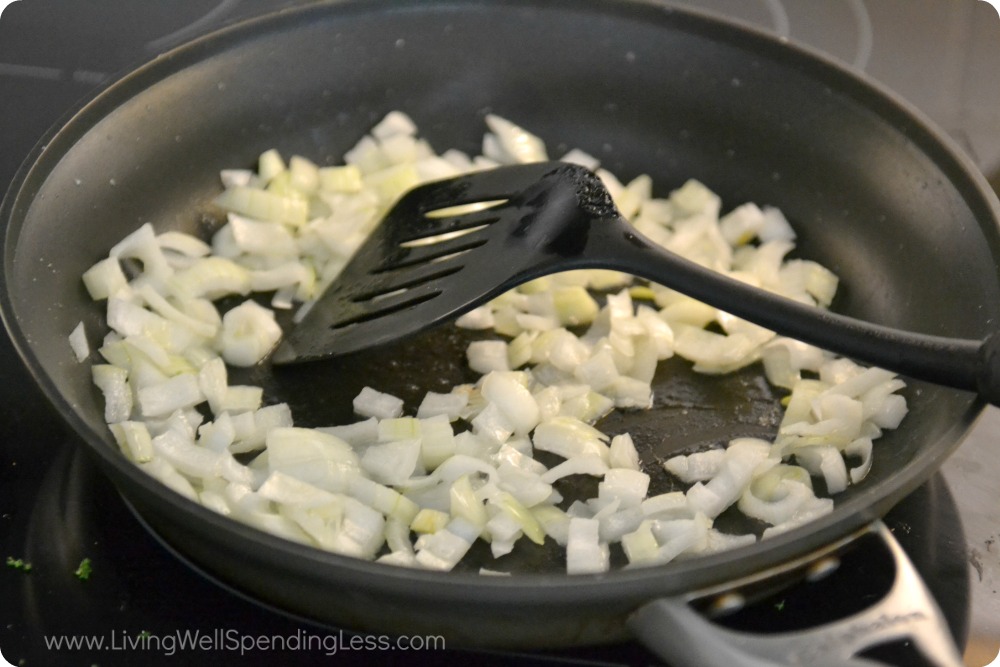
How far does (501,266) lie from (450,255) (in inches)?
3.6

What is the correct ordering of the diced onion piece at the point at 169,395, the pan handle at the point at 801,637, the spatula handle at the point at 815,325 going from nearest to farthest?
the pan handle at the point at 801,637 → the spatula handle at the point at 815,325 → the diced onion piece at the point at 169,395

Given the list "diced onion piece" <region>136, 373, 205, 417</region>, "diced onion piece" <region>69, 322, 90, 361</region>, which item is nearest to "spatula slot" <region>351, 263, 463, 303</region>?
"diced onion piece" <region>136, 373, 205, 417</region>

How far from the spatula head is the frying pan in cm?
Answer: 8

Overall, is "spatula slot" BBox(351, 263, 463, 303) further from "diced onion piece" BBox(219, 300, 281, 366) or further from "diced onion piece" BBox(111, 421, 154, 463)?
"diced onion piece" BBox(111, 421, 154, 463)

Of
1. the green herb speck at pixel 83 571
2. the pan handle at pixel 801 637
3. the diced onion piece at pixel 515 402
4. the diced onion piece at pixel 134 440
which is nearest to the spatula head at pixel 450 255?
the diced onion piece at pixel 515 402

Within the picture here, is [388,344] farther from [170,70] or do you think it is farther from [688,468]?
[170,70]

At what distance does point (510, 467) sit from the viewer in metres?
1.15

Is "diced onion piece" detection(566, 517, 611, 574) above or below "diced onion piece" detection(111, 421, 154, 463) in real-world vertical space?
below

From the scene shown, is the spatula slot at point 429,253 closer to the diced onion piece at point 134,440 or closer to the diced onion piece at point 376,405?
the diced onion piece at point 376,405

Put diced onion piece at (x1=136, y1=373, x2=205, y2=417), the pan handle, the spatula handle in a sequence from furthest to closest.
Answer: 1. diced onion piece at (x1=136, y1=373, x2=205, y2=417)
2. the spatula handle
3. the pan handle

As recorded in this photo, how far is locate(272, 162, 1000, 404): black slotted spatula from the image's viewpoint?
3.56 ft

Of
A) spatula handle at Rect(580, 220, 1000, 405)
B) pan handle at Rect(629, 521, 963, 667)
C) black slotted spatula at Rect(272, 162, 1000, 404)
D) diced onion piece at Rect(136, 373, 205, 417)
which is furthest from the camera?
diced onion piece at Rect(136, 373, 205, 417)

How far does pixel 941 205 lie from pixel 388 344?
720 millimetres

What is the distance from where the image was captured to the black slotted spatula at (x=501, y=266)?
42.7 inches
